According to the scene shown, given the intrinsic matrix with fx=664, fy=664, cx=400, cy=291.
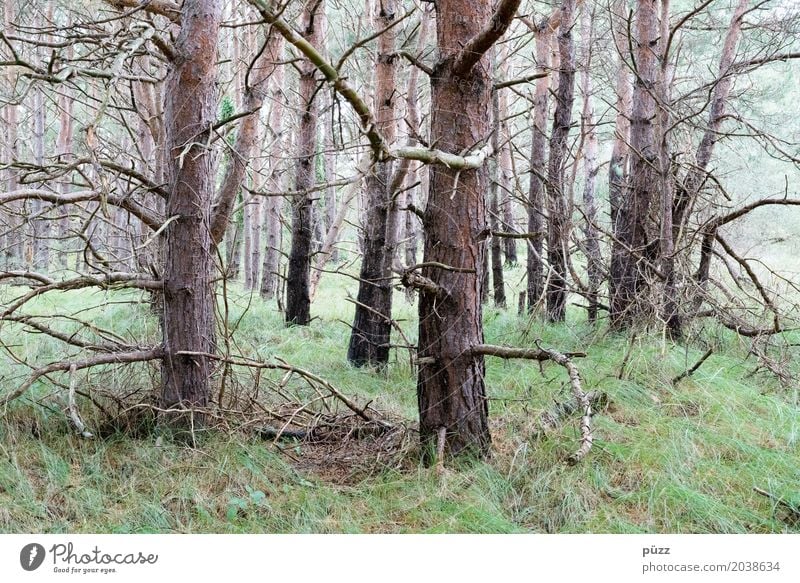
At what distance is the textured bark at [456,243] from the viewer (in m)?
3.42

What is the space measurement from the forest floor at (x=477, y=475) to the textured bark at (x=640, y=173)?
1.60 metres

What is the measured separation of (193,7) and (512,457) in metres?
3.04

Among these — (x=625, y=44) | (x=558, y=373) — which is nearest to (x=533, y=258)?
(x=558, y=373)

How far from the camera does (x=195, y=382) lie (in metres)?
3.84

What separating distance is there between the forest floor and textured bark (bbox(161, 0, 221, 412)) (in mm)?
390

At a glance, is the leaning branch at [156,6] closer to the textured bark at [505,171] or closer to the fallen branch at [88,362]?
the fallen branch at [88,362]

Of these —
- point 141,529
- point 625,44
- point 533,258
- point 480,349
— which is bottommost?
point 141,529

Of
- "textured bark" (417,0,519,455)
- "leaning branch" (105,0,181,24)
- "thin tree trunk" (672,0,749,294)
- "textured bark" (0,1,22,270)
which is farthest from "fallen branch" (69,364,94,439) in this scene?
"thin tree trunk" (672,0,749,294)

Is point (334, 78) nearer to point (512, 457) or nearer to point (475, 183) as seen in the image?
point (475, 183)

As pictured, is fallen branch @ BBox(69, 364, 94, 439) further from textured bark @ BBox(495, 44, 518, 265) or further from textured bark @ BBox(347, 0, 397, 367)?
textured bark @ BBox(495, 44, 518, 265)

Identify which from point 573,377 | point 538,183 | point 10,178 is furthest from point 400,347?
point 538,183

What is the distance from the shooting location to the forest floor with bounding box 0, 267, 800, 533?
3006 millimetres

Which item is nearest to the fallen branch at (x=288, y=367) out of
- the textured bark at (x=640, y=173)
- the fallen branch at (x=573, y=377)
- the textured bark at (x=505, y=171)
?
the fallen branch at (x=573, y=377)

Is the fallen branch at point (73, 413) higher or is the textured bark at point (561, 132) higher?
the textured bark at point (561, 132)
